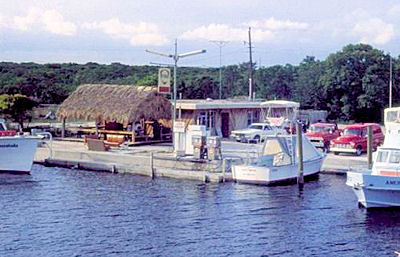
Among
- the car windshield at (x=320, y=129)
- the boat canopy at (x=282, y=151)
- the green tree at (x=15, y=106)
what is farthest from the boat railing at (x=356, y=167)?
the green tree at (x=15, y=106)

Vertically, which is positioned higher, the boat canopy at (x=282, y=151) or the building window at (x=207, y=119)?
the building window at (x=207, y=119)

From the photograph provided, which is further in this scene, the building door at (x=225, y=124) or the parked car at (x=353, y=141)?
the building door at (x=225, y=124)

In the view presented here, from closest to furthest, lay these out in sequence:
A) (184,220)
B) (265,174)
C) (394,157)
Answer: (184,220)
(394,157)
(265,174)

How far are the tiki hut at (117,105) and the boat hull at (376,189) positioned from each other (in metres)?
22.2

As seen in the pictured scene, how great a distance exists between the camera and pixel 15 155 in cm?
4262

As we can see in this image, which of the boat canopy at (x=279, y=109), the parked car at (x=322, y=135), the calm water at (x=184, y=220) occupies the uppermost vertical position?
the boat canopy at (x=279, y=109)

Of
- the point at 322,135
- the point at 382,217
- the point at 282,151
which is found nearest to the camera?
the point at 382,217

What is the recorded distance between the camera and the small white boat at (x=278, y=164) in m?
37.4

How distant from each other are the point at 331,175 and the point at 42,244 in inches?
763

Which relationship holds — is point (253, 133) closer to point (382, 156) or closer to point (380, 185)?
point (382, 156)

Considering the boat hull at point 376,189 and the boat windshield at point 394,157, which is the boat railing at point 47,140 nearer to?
the boat hull at point 376,189

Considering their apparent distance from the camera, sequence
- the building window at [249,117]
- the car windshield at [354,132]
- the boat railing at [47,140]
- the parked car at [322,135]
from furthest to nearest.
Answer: the building window at [249,117]
the parked car at [322,135]
the car windshield at [354,132]
the boat railing at [47,140]

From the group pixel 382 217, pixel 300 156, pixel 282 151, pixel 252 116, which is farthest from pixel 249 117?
pixel 382 217

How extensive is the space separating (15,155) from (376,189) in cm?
2064
